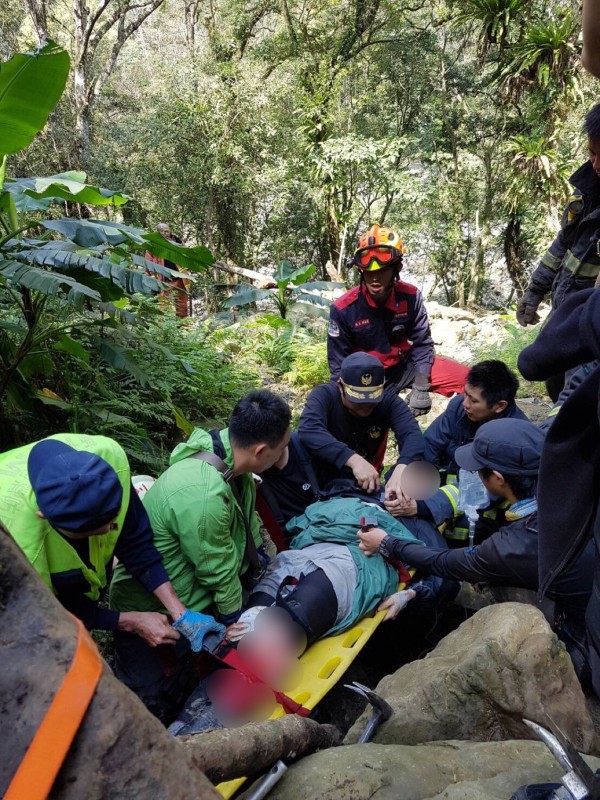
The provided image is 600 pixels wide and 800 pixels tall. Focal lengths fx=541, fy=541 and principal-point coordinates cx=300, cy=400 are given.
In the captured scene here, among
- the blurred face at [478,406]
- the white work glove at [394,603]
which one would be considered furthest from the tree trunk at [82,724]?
the blurred face at [478,406]

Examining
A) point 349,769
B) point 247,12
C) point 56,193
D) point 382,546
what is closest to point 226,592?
point 382,546

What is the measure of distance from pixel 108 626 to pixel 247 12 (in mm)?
15696

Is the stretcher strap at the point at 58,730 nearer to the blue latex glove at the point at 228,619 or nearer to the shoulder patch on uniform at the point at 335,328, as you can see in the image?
the blue latex glove at the point at 228,619

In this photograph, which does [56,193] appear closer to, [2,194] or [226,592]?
[2,194]

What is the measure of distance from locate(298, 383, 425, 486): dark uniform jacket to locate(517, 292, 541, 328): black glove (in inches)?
51.9

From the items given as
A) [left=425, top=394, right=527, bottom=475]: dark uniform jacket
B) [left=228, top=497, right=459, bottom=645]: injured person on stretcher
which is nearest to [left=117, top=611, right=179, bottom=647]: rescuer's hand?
[left=228, top=497, right=459, bottom=645]: injured person on stretcher

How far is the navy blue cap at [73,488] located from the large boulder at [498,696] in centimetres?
131

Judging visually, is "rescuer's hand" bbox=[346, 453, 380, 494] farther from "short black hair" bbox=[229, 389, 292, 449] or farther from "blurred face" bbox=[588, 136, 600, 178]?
"blurred face" bbox=[588, 136, 600, 178]

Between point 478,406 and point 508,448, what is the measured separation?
1.32 m

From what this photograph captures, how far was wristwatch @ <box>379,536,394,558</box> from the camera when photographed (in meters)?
2.96

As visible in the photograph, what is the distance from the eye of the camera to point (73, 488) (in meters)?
1.89

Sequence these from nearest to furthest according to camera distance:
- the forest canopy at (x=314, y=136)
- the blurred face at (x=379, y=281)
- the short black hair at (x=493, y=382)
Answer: the short black hair at (x=493, y=382)
the blurred face at (x=379, y=281)
the forest canopy at (x=314, y=136)

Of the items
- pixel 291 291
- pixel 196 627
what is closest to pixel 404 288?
pixel 196 627

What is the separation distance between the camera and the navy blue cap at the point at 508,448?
7.93 feet
